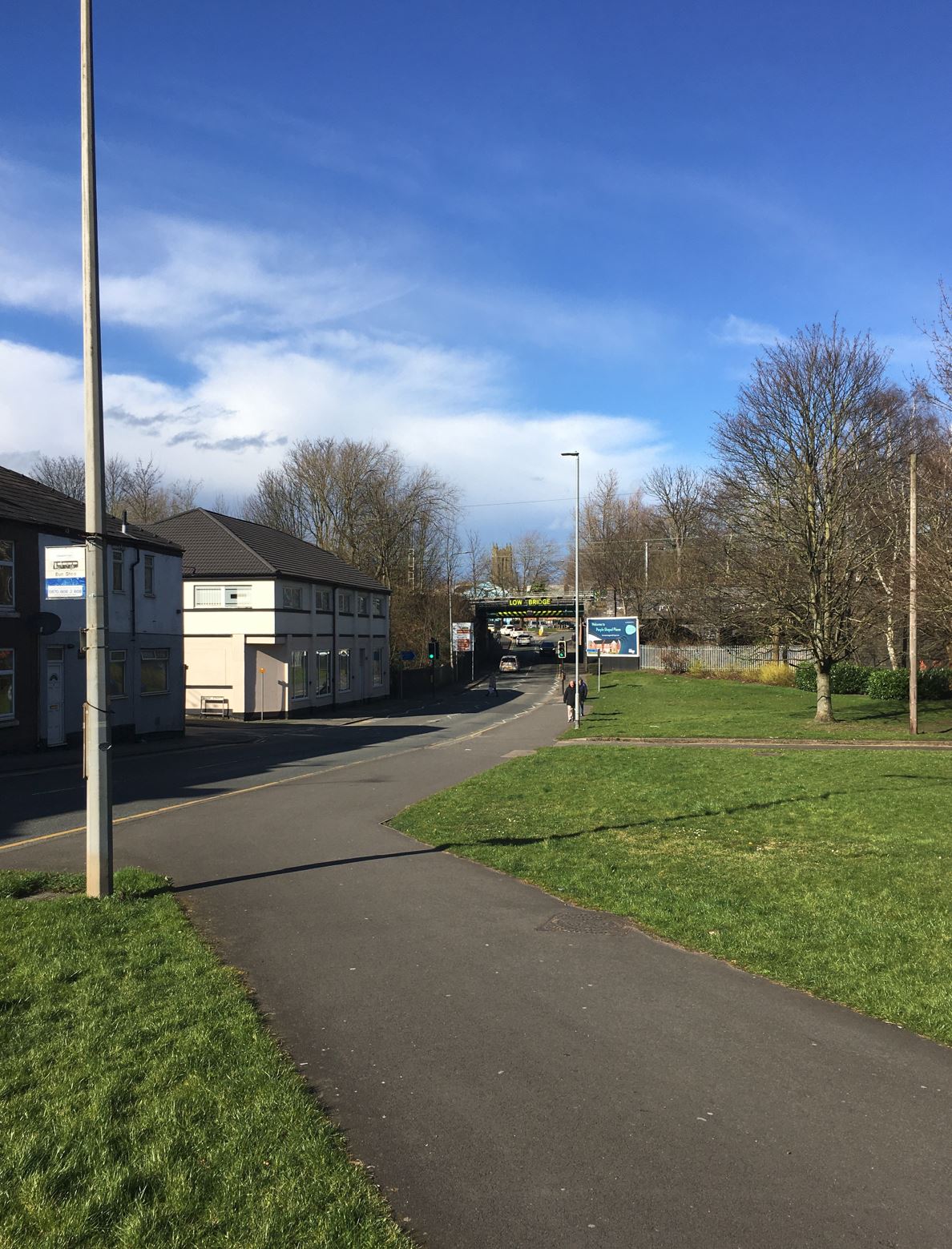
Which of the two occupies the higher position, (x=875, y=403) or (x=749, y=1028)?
(x=875, y=403)

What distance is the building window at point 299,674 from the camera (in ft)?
142

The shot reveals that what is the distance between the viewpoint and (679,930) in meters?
7.69

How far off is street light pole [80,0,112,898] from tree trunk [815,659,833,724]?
27.4 meters

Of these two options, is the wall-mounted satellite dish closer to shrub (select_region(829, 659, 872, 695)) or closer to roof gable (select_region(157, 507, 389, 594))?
roof gable (select_region(157, 507, 389, 594))

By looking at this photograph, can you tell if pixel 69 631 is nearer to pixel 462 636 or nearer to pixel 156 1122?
pixel 156 1122

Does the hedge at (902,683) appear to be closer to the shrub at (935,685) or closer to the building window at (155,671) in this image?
the shrub at (935,685)

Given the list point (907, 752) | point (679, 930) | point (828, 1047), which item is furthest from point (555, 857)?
point (907, 752)

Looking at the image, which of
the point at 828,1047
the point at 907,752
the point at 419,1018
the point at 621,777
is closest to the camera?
the point at 828,1047

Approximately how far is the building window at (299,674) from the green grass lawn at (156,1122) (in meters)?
36.8

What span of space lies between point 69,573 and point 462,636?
72947 millimetres

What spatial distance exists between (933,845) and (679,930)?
4774 millimetres

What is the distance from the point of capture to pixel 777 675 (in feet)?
181

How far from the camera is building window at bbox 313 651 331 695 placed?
46.4m

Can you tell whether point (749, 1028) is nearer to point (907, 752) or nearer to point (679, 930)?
point (679, 930)
